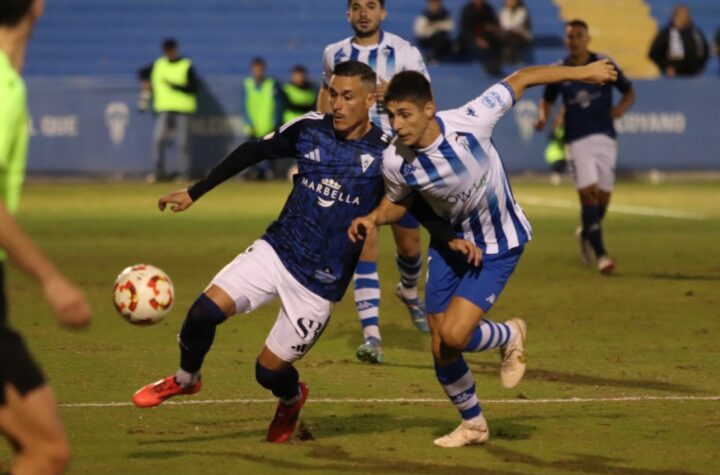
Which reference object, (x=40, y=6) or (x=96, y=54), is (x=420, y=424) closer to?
(x=40, y=6)

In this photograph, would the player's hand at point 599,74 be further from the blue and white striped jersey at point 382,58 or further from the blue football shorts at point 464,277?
the blue and white striped jersey at point 382,58

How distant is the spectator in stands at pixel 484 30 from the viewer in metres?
27.5

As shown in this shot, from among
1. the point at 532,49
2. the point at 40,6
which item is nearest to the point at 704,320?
the point at 40,6

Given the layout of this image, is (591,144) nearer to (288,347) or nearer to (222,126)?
(288,347)

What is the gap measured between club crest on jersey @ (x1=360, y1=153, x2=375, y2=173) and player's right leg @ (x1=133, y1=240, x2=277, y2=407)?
67 cm

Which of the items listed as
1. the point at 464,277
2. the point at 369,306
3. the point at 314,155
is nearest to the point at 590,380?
the point at 369,306

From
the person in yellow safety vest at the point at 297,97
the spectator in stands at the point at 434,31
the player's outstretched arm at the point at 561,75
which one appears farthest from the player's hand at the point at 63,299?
the spectator in stands at the point at 434,31

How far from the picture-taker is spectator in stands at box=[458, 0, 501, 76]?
2745 centimetres

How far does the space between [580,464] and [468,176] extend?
1477mm

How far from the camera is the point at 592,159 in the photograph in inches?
591

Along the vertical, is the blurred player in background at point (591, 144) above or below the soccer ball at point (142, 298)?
below

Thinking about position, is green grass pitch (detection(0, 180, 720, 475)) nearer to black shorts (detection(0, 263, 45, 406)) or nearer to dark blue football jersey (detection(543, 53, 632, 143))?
dark blue football jersey (detection(543, 53, 632, 143))

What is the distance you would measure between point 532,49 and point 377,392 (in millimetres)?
21477

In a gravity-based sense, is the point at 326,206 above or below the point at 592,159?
above
